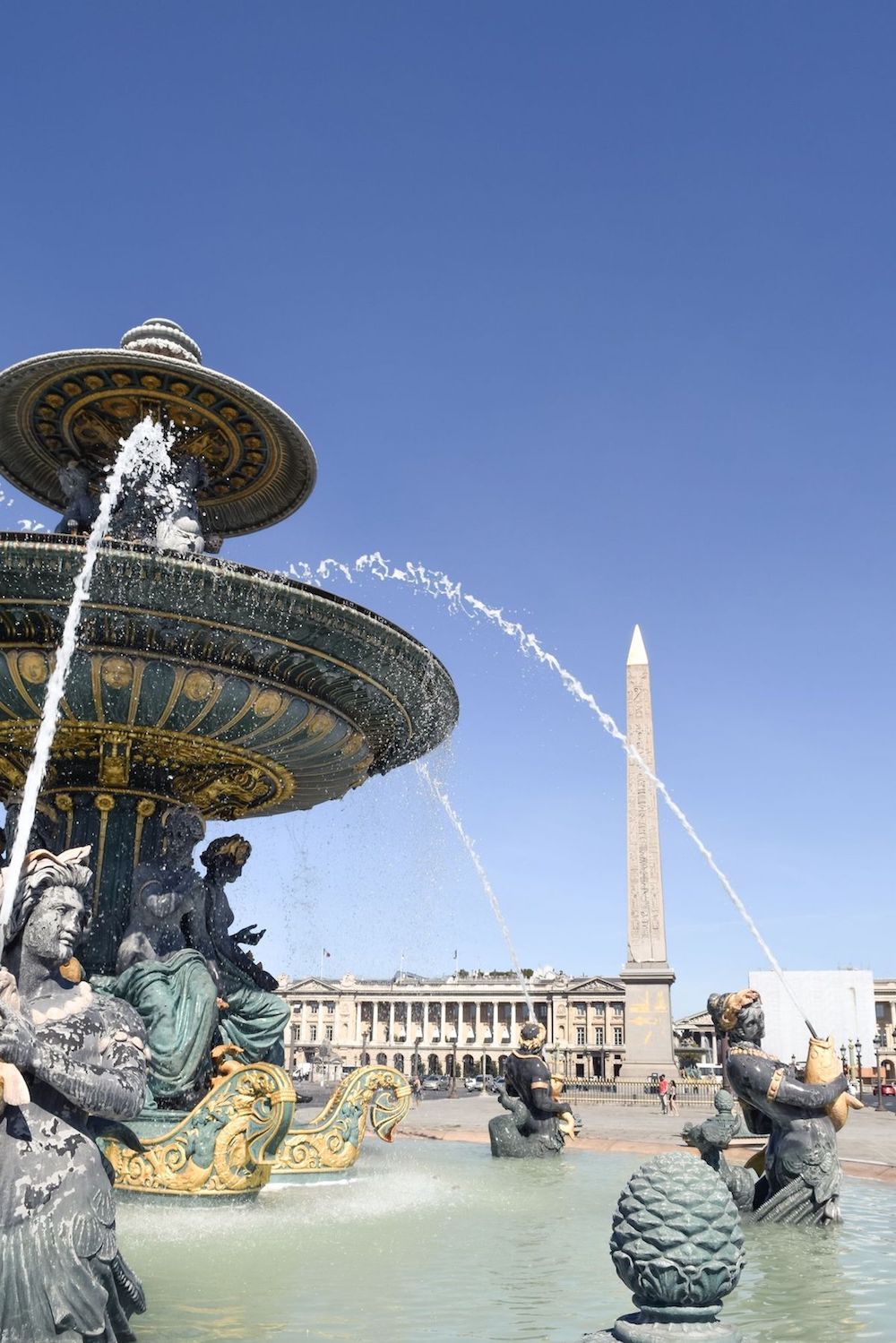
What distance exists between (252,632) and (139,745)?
1418 mm

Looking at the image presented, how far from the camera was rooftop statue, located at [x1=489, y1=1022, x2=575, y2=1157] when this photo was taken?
392 inches

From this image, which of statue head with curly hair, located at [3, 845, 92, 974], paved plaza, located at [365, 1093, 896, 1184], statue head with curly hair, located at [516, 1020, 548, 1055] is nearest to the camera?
statue head with curly hair, located at [3, 845, 92, 974]

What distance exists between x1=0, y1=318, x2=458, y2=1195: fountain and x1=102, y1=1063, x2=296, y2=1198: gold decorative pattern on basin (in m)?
0.01

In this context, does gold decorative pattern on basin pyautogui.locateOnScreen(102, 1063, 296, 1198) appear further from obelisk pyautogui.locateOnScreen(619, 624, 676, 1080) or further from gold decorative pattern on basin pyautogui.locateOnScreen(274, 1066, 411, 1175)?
obelisk pyautogui.locateOnScreen(619, 624, 676, 1080)

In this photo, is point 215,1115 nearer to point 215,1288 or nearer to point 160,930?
point 160,930

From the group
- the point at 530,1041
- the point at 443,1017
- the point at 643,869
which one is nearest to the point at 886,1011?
the point at 443,1017

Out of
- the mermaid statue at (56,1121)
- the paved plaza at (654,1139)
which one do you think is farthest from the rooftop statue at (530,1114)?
the mermaid statue at (56,1121)

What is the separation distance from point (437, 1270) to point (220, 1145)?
1.99 meters

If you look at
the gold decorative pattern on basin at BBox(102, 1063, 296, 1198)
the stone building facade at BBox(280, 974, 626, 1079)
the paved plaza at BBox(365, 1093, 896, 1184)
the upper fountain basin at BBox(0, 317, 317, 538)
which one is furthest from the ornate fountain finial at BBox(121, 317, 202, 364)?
the stone building facade at BBox(280, 974, 626, 1079)

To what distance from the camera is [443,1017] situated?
113 meters

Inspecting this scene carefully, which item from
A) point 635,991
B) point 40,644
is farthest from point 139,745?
point 635,991

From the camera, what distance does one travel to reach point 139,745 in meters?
8.16

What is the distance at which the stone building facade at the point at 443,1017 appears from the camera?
10606 cm

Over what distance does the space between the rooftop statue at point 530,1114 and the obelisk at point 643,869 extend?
23892 millimetres
